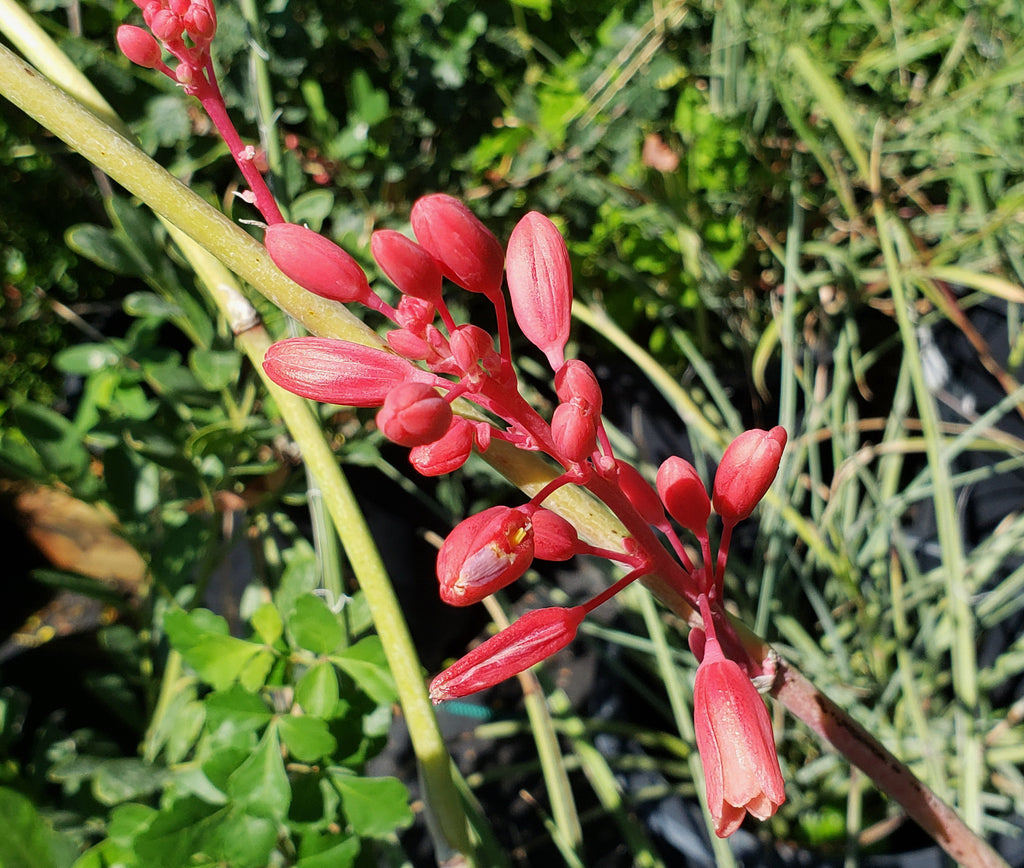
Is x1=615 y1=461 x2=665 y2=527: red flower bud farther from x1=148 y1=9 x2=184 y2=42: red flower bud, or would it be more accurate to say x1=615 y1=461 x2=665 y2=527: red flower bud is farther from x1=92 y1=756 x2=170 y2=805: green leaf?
x1=92 y1=756 x2=170 y2=805: green leaf

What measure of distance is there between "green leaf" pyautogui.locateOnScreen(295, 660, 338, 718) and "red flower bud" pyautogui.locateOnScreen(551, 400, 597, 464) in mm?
334

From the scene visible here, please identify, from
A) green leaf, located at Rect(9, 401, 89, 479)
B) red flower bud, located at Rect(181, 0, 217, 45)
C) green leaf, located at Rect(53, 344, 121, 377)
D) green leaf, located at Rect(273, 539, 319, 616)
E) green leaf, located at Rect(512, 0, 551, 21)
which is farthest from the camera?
green leaf, located at Rect(512, 0, 551, 21)

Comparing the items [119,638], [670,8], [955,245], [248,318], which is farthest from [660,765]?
[670,8]

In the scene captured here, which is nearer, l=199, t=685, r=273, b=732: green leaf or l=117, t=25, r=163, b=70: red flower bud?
l=117, t=25, r=163, b=70: red flower bud

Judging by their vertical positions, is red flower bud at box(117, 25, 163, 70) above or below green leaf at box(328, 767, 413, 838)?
above

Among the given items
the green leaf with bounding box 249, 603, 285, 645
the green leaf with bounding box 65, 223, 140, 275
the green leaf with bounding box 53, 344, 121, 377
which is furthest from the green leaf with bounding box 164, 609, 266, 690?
the green leaf with bounding box 53, 344, 121, 377

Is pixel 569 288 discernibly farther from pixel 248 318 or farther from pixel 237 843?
pixel 237 843

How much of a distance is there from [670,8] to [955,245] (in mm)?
582

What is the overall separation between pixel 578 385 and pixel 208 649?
41cm

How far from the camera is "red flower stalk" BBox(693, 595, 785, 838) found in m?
0.33

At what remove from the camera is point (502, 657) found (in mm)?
339

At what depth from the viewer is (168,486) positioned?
3.26ft

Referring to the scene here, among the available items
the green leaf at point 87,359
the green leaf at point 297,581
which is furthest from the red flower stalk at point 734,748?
the green leaf at point 87,359

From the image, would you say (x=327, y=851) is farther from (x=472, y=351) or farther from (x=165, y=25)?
(x=165, y=25)
